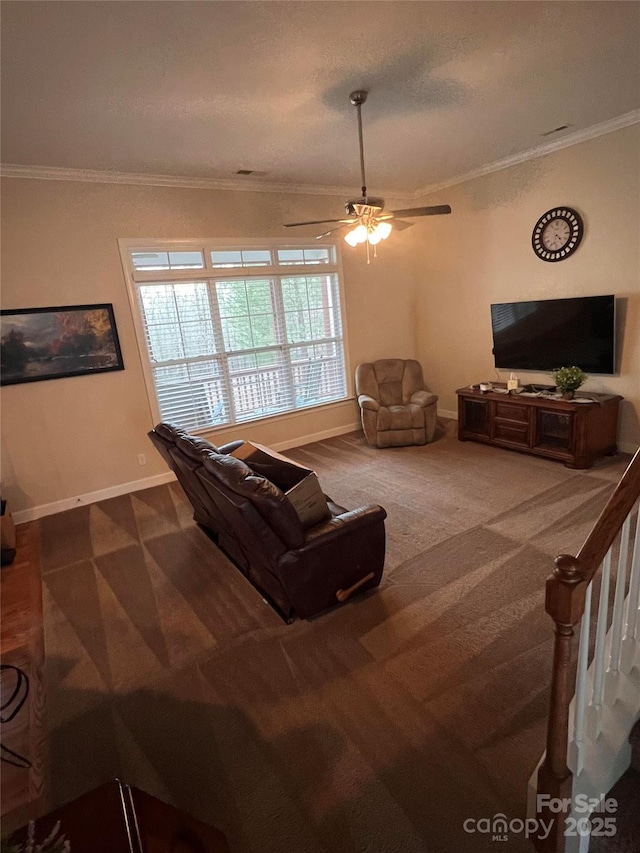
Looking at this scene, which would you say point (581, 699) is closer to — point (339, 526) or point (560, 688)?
point (560, 688)

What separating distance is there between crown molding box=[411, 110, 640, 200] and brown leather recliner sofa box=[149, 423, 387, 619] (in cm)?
407

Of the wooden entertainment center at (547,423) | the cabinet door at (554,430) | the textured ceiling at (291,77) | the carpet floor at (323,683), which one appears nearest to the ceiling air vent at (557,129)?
the textured ceiling at (291,77)

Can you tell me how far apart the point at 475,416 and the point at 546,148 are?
279cm

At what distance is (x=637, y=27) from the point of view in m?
2.38

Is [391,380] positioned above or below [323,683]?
above

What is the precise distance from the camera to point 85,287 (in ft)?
13.4

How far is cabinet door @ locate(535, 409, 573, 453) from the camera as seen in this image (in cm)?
419

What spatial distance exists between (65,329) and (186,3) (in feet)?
9.56

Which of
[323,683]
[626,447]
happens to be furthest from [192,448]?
[626,447]

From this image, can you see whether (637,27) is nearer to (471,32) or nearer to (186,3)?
(471,32)

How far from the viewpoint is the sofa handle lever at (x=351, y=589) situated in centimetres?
246

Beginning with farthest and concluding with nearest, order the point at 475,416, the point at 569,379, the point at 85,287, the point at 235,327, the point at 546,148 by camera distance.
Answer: the point at 475,416 < the point at 235,327 < the point at 546,148 < the point at 569,379 < the point at 85,287

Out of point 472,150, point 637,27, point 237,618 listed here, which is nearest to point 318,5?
point 637,27

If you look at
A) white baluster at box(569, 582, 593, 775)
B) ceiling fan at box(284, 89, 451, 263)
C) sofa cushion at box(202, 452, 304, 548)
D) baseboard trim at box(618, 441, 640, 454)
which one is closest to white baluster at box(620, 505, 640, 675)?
white baluster at box(569, 582, 593, 775)
